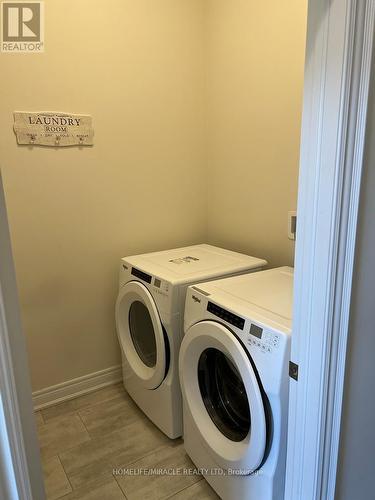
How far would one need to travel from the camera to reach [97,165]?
205cm

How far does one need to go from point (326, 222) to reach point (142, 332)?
1497 mm

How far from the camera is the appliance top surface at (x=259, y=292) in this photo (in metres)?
1.30

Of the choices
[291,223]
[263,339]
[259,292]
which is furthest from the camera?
[291,223]

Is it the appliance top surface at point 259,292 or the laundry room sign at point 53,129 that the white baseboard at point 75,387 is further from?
the laundry room sign at point 53,129

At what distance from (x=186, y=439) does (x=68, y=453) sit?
0.61 m

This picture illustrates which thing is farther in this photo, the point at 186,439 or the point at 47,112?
the point at 47,112

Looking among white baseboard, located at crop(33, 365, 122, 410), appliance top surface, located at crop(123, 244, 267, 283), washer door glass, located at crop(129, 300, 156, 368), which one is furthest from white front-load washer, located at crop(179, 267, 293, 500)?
white baseboard, located at crop(33, 365, 122, 410)

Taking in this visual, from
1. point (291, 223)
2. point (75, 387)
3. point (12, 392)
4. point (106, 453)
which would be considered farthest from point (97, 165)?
point (12, 392)

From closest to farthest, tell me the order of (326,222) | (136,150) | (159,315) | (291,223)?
(326,222) → (159,315) → (291,223) → (136,150)

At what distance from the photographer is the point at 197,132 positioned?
237cm

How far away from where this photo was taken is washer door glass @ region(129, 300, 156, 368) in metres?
2.01

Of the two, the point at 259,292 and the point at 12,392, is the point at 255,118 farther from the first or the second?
the point at 12,392

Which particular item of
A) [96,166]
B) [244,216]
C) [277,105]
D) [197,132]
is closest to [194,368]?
[244,216]

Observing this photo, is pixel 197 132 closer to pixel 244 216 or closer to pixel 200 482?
pixel 244 216
